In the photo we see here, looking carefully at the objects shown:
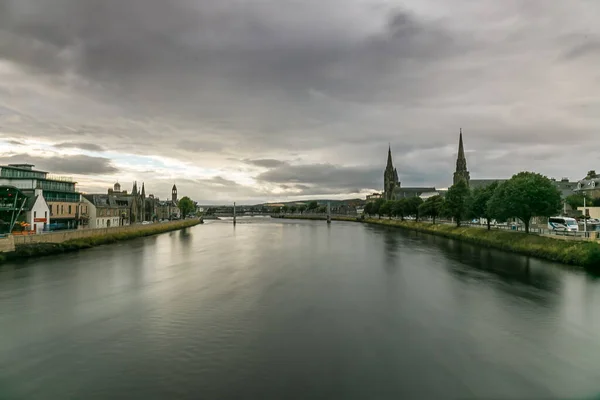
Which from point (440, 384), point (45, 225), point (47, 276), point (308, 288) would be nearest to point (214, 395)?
point (440, 384)

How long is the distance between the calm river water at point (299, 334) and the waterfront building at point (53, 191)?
28058 millimetres

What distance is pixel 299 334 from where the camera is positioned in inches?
806

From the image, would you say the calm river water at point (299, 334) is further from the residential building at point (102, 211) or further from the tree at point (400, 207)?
the tree at point (400, 207)

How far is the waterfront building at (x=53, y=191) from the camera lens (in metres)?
61.4

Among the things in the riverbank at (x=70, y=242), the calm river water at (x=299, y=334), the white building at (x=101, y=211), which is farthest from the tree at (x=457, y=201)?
the white building at (x=101, y=211)

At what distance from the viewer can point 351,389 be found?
47.1 feet

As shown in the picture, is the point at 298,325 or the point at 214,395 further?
the point at 298,325

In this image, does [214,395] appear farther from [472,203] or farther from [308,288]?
[472,203]

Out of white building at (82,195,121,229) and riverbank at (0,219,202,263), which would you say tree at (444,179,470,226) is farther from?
white building at (82,195,121,229)

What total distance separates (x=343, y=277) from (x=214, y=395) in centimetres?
2460

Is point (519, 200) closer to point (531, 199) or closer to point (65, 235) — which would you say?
point (531, 199)

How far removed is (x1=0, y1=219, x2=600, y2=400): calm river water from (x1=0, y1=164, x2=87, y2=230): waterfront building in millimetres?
28058

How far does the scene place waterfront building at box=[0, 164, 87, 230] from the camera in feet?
202

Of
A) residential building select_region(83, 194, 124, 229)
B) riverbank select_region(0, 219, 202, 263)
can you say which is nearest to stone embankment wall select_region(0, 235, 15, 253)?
riverbank select_region(0, 219, 202, 263)
